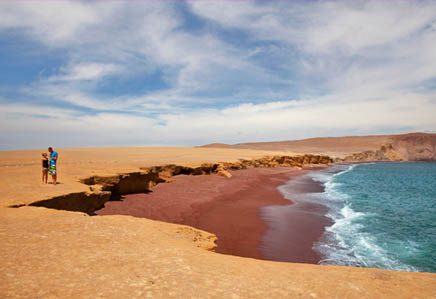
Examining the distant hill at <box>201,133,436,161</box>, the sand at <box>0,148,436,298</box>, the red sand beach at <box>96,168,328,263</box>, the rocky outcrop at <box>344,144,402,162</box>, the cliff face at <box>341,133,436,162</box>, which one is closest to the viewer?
the sand at <box>0,148,436,298</box>

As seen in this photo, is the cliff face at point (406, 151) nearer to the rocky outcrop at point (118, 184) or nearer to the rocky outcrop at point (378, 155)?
the rocky outcrop at point (378, 155)

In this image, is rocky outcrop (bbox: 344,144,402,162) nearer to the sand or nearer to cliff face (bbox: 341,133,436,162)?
cliff face (bbox: 341,133,436,162)

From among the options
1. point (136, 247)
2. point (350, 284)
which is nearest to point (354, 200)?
point (350, 284)

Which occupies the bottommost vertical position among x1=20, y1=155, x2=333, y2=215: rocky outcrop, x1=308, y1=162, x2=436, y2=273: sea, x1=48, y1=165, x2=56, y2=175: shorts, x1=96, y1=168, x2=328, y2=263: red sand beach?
x1=308, y1=162, x2=436, y2=273: sea

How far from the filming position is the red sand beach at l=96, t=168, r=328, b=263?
33.3 ft

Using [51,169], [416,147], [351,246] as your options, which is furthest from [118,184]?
[416,147]

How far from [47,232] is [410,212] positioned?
21043 mm

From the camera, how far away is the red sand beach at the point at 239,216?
10.1 metres

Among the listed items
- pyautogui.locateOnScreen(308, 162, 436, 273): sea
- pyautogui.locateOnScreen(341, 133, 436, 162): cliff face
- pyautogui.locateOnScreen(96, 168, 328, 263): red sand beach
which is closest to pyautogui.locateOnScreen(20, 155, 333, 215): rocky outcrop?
pyautogui.locateOnScreen(96, 168, 328, 263): red sand beach

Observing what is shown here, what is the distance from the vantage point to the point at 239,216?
14461 millimetres

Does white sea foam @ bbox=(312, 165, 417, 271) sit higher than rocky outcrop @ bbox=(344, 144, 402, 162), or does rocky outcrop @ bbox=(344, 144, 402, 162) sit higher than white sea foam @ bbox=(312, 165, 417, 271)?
rocky outcrop @ bbox=(344, 144, 402, 162)

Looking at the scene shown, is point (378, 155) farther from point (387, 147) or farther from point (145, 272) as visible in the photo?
point (145, 272)

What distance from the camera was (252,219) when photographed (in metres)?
14.0

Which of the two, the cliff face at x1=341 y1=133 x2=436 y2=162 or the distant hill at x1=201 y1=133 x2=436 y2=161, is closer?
the cliff face at x1=341 y1=133 x2=436 y2=162
